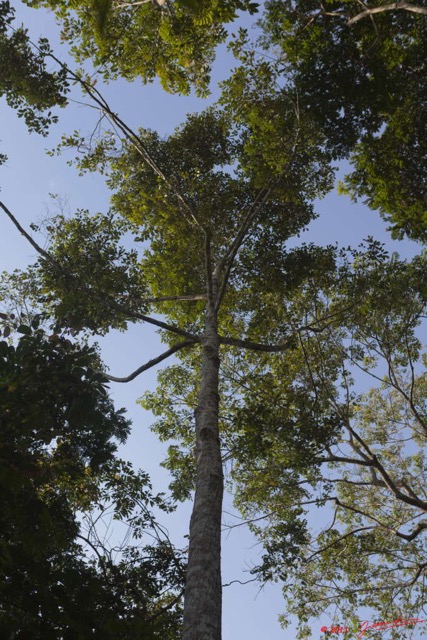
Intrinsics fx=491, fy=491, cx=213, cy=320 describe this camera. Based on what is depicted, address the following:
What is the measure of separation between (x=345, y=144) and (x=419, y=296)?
18.1 ft

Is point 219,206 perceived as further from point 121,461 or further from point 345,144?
point 121,461

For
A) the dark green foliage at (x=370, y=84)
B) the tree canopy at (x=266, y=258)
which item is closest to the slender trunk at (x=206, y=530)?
the tree canopy at (x=266, y=258)

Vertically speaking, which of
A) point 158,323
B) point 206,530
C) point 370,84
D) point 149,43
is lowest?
point 206,530

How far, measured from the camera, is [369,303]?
1334 cm

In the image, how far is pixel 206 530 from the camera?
5867 mm

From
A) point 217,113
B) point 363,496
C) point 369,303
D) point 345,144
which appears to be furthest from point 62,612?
point 363,496

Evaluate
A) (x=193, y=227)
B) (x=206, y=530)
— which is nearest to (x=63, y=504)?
(x=206, y=530)

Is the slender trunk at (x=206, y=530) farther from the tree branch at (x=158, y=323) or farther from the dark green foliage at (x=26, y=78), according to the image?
the dark green foliage at (x=26, y=78)

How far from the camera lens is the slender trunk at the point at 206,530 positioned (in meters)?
4.75

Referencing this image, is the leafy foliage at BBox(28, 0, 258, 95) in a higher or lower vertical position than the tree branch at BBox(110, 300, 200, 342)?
higher

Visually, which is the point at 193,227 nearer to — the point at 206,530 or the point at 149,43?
the point at 149,43

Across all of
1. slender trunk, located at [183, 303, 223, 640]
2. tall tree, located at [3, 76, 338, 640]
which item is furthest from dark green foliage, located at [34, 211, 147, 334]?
slender trunk, located at [183, 303, 223, 640]

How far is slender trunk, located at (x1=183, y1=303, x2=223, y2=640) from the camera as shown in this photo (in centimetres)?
475

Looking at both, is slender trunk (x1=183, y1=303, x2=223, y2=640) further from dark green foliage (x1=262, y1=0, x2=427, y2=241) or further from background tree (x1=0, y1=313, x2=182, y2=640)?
dark green foliage (x1=262, y1=0, x2=427, y2=241)
